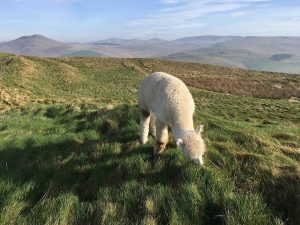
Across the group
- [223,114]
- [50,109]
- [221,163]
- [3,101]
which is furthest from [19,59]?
[221,163]

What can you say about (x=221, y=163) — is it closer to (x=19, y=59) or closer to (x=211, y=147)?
(x=211, y=147)

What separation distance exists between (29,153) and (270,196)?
211 inches

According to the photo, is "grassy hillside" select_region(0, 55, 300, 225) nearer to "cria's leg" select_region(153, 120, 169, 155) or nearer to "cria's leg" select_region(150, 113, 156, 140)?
"cria's leg" select_region(153, 120, 169, 155)

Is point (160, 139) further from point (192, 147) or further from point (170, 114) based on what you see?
point (192, 147)

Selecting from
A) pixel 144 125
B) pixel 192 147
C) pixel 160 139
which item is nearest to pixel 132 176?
pixel 192 147

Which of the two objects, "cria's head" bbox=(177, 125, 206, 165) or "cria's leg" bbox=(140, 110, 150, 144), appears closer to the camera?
"cria's head" bbox=(177, 125, 206, 165)

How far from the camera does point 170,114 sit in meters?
7.24

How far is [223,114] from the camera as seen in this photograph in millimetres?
36000

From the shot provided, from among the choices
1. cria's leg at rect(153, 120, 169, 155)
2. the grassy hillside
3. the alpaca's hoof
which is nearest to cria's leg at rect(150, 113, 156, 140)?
the grassy hillside

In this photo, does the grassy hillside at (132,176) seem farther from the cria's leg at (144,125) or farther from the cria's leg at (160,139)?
the cria's leg at (144,125)

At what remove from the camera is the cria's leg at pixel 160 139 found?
7.28 m

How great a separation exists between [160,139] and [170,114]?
1.87 feet

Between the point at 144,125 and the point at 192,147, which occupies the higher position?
the point at 192,147

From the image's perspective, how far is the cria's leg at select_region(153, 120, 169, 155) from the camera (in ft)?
23.9
